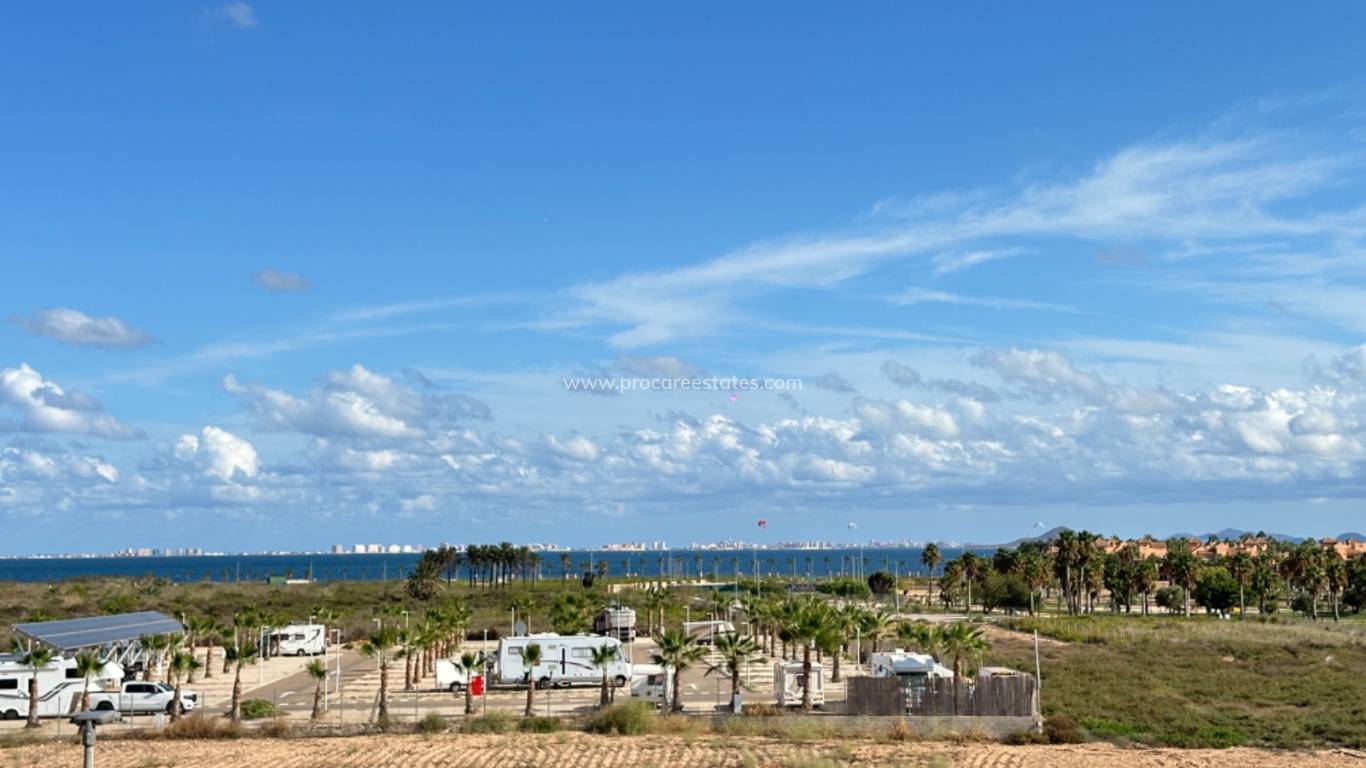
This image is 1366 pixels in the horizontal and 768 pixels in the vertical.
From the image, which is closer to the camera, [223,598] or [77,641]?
[77,641]

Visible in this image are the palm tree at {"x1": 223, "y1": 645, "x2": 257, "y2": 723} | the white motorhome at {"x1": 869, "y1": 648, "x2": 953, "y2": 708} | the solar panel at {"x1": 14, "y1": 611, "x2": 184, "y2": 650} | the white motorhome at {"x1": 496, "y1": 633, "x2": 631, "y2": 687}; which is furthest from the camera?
the white motorhome at {"x1": 496, "y1": 633, "x2": 631, "y2": 687}

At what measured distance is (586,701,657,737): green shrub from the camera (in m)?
40.0

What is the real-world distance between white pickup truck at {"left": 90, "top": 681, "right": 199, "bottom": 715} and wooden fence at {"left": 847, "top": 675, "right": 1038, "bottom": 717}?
2372cm

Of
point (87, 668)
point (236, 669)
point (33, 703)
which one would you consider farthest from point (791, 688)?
point (33, 703)

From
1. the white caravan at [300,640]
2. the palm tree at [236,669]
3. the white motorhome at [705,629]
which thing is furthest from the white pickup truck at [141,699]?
the white motorhome at [705,629]

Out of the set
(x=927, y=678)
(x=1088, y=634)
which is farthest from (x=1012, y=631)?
(x=927, y=678)

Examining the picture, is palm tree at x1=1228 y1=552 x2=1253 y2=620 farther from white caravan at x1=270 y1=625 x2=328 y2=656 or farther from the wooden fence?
white caravan at x1=270 y1=625 x2=328 y2=656

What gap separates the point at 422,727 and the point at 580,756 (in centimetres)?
801

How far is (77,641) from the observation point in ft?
151

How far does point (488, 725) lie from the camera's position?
40875mm

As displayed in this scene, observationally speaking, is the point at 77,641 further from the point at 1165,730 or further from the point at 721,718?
the point at 1165,730

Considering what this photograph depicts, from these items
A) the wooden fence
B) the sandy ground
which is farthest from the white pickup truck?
the wooden fence

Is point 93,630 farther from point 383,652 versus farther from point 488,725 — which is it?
point 488,725

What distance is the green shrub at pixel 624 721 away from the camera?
4003 cm
